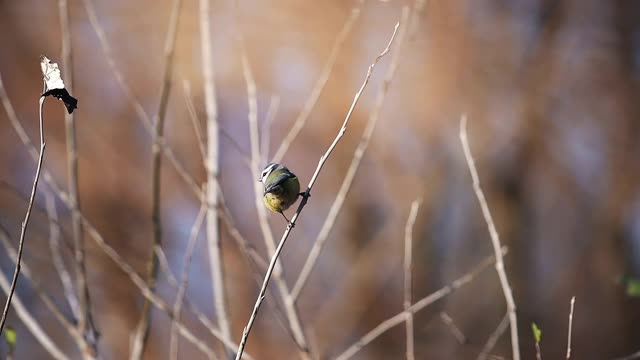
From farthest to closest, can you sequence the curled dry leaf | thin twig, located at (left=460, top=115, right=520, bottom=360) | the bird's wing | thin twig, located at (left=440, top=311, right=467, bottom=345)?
1. thin twig, located at (left=440, top=311, right=467, bottom=345)
2. thin twig, located at (left=460, top=115, right=520, bottom=360)
3. the bird's wing
4. the curled dry leaf

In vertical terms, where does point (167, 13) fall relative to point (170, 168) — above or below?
above

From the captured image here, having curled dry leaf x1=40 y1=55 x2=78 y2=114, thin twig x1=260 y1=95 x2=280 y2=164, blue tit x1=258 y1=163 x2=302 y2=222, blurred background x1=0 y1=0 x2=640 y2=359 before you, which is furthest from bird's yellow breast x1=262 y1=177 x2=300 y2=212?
blurred background x1=0 y1=0 x2=640 y2=359

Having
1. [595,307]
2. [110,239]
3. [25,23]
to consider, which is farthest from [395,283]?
[25,23]

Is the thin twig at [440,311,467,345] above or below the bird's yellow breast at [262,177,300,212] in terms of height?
above

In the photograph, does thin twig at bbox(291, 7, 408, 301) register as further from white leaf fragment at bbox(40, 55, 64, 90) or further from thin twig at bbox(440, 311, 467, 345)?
white leaf fragment at bbox(40, 55, 64, 90)

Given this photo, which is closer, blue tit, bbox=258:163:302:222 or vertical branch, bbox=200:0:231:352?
blue tit, bbox=258:163:302:222

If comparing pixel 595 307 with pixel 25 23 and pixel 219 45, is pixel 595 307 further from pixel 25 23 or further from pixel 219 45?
pixel 25 23

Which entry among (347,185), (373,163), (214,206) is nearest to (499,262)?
(347,185)
